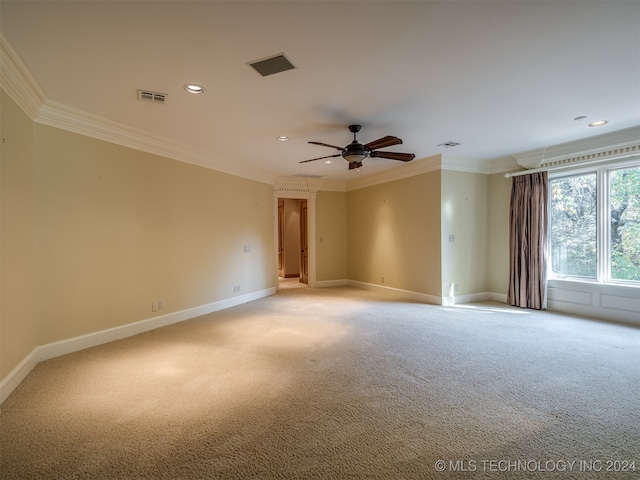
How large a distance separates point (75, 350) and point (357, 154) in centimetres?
403

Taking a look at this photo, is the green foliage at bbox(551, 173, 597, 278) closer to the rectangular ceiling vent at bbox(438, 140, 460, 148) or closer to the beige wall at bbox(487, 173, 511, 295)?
the beige wall at bbox(487, 173, 511, 295)

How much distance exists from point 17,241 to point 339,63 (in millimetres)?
3260

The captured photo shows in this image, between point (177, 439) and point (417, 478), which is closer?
point (417, 478)

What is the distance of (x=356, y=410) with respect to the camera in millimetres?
2400

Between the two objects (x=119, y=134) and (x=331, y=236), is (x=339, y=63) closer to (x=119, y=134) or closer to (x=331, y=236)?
(x=119, y=134)

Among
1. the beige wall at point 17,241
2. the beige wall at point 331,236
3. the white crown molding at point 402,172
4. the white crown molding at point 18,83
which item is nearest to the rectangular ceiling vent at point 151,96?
the white crown molding at point 18,83

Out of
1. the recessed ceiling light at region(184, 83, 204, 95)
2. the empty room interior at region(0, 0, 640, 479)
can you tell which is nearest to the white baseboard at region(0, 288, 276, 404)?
the empty room interior at region(0, 0, 640, 479)

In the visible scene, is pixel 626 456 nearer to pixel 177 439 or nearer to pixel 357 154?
pixel 177 439

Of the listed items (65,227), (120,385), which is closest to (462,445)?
(120,385)

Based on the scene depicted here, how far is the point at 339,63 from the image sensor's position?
2648mm

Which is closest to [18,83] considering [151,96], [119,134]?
[151,96]

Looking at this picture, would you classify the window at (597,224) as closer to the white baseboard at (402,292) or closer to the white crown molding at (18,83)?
the white baseboard at (402,292)

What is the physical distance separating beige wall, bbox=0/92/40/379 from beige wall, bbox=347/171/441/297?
5.85 meters

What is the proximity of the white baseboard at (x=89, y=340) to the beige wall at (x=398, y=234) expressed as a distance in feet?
11.5
